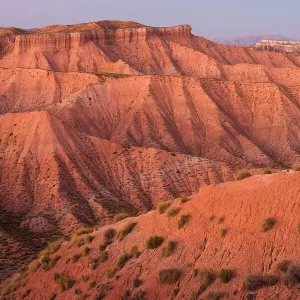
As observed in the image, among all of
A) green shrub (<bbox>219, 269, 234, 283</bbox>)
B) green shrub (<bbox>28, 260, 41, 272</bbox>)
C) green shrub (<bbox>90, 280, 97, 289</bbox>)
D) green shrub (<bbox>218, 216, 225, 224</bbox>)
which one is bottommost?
green shrub (<bbox>28, 260, 41, 272</bbox>)

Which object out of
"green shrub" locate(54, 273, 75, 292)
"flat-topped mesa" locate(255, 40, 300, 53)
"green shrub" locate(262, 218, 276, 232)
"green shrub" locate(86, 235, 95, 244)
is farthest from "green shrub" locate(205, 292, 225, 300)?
"flat-topped mesa" locate(255, 40, 300, 53)

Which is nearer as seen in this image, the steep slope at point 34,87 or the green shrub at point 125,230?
the green shrub at point 125,230

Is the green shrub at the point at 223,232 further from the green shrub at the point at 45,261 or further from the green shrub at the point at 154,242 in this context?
the green shrub at the point at 45,261

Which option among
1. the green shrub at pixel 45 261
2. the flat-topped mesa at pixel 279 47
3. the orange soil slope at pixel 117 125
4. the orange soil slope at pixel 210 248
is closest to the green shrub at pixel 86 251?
the orange soil slope at pixel 210 248

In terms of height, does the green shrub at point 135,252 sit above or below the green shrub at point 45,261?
above

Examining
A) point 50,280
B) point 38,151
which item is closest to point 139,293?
point 50,280

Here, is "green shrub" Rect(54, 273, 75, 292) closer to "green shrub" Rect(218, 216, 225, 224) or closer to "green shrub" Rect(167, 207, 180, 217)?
"green shrub" Rect(167, 207, 180, 217)

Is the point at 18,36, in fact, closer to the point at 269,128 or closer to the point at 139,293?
the point at 269,128
